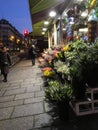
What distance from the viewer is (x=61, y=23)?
11.9 meters

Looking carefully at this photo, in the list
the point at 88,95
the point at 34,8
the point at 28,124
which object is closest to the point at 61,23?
the point at 34,8

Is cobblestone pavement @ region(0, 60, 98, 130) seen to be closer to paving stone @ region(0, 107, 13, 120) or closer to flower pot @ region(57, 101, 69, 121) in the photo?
paving stone @ region(0, 107, 13, 120)

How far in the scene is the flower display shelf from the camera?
4438 mm

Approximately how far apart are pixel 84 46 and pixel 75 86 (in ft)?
3.27

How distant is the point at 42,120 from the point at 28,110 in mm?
892

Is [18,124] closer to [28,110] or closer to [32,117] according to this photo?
[32,117]

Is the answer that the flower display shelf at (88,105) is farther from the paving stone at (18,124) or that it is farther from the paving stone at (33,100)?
the paving stone at (33,100)

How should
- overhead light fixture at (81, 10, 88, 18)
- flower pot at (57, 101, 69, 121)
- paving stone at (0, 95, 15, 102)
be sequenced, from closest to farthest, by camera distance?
flower pot at (57, 101, 69, 121), paving stone at (0, 95, 15, 102), overhead light fixture at (81, 10, 88, 18)

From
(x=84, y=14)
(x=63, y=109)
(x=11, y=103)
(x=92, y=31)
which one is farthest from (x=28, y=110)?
(x=84, y=14)

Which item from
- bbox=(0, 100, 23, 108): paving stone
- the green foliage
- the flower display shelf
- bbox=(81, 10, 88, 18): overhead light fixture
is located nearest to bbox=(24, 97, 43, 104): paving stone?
bbox=(0, 100, 23, 108): paving stone

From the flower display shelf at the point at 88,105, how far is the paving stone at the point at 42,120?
67cm

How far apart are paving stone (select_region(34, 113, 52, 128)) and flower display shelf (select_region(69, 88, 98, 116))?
67 centimetres

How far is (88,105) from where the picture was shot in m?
4.77

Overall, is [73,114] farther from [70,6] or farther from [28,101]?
[70,6]
